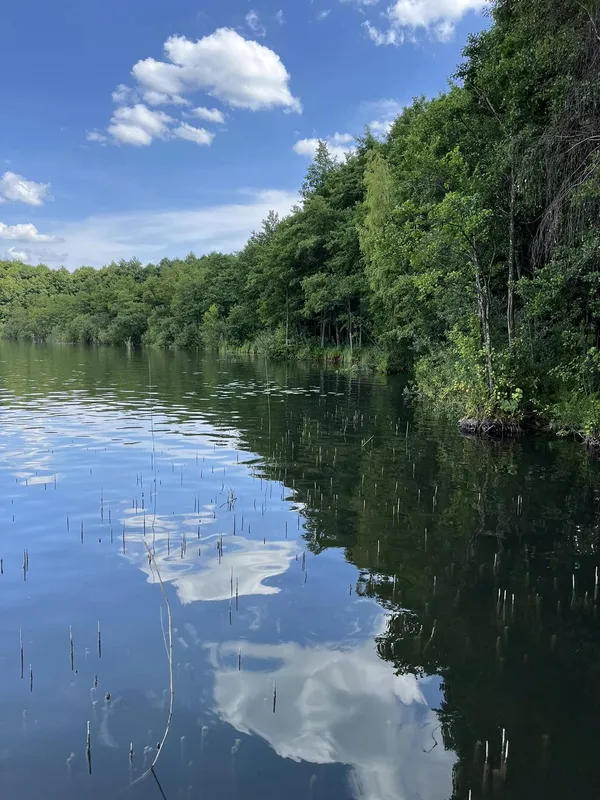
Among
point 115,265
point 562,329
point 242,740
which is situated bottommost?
point 242,740

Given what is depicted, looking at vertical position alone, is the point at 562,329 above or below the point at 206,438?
above

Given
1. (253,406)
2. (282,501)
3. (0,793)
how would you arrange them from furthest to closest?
(253,406) < (282,501) < (0,793)

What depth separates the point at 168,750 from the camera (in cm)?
397

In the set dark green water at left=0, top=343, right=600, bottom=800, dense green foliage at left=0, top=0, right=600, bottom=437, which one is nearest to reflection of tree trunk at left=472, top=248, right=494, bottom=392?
dense green foliage at left=0, top=0, right=600, bottom=437

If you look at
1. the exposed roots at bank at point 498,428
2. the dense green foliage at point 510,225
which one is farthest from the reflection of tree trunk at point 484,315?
the exposed roots at bank at point 498,428

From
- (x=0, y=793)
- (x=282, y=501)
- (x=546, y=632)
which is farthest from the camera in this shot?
(x=282, y=501)

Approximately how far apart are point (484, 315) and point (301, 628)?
13.1m

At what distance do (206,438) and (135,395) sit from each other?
1097 cm

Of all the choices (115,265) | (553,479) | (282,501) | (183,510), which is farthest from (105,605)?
(115,265)

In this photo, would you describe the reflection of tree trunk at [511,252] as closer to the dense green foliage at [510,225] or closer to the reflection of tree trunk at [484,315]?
the dense green foliage at [510,225]

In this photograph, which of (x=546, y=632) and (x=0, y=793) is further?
(x=546, y=632)

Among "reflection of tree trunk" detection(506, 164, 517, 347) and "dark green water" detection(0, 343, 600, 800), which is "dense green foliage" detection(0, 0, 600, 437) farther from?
"dark green water" detection(0, 343, 600, 800)

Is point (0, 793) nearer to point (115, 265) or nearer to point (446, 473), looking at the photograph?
point (446, 473)

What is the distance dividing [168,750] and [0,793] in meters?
1.07
